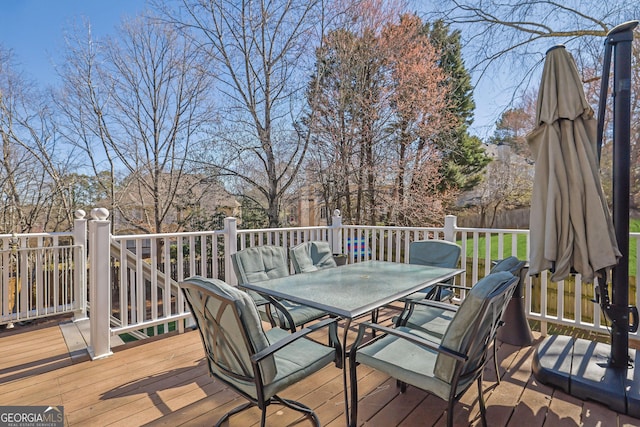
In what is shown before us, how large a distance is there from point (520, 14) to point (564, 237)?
5430 millimetres

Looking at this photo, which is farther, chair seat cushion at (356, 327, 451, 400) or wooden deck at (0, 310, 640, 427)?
wooden deck at (0, 310, 640, 427)

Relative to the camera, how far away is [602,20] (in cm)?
518

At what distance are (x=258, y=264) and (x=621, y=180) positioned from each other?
10.2 ft

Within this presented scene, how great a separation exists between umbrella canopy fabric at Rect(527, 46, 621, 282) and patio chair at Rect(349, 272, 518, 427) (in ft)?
2.41

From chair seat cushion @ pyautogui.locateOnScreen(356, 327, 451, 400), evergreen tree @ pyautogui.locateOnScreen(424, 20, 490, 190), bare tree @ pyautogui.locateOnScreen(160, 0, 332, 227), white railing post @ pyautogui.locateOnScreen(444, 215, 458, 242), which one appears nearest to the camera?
chair seat cushion @ pyautogui.locateOnScreen(356, 327, 451, 400)

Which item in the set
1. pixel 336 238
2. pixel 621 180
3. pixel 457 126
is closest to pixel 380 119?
pixel 457 126

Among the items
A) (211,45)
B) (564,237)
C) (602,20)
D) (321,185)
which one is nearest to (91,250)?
(564,237)

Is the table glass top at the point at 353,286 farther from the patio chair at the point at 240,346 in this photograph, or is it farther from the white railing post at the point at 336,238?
the white railing post at the point at 336,238

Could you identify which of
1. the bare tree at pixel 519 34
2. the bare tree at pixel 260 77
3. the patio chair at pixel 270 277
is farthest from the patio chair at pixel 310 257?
the bare tree at pixel 519 34

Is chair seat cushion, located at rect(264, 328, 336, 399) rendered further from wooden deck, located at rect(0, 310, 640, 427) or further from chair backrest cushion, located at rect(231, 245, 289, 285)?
chair backrest cushion, located at rect(231, 245, 289, 285)

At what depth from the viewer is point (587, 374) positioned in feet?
7.67

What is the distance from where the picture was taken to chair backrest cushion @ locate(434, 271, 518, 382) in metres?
1.56

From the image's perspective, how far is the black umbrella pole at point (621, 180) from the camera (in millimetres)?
2270

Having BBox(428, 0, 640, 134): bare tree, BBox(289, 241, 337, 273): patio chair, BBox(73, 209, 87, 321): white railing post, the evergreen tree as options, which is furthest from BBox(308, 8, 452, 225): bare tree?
BBox(73, 209, 87, 321): white railing post
